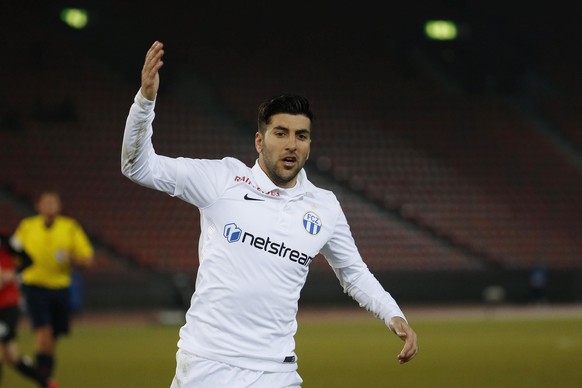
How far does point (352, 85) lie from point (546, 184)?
5963 mm

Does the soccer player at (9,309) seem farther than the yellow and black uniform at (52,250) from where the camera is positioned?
No

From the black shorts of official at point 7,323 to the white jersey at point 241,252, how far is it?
5.67 meters

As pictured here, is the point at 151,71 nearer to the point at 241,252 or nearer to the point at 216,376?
the point at 241,252

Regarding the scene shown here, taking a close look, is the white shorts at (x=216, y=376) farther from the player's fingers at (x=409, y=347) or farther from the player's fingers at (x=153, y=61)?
the player's fingers at (x=153, y=61)

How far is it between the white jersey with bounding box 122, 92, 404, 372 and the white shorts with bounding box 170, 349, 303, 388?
28mm

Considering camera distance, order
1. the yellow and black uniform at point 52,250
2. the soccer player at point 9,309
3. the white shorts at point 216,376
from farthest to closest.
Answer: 1. the yellow and black uniform at point 52,250
2. the soccer player at point 9,309
3. the white shorts at point 216,376

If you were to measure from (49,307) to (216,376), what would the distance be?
7.30 m

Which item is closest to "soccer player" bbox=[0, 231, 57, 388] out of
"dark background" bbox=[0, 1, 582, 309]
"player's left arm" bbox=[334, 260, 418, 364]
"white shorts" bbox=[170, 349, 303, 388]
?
"player's left arm" bbox=[334, 260, 418, 364]

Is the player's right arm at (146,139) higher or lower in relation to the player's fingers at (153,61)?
lower

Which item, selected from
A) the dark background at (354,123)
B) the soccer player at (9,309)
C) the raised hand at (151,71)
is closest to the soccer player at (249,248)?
the raised hand at (151,71)

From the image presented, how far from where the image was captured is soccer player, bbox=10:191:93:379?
37.4 ft

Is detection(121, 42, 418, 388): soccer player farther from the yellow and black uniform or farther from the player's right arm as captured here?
the yellow and black uniform

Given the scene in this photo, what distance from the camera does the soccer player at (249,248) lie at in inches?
181

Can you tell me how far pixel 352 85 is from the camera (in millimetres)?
29766
